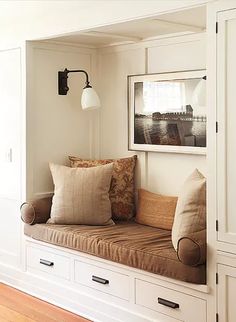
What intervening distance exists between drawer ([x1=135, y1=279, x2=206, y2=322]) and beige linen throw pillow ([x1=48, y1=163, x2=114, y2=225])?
0.83 metres

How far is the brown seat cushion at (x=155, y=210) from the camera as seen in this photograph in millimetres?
4180

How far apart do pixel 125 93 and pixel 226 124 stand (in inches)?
70.8

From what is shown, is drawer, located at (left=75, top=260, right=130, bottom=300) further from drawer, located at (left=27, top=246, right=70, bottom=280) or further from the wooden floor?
the wooden floor

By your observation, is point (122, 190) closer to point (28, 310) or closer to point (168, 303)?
point (28, 310)

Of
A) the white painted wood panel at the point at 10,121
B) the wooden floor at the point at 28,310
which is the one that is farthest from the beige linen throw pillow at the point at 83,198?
the wooden floor at the point at 28,310

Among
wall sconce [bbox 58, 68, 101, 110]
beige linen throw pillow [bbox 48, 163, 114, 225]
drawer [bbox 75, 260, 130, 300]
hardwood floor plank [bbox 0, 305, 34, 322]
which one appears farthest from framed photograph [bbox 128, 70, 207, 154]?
hardwood floor plank [bbox 0, 305, 34, 322]

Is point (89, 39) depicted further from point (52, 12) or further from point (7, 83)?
point (7, 83)

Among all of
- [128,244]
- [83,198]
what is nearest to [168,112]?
[83,198]

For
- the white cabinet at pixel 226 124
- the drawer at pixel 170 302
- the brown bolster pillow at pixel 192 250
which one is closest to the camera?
the white cabinet at pixel 226 124

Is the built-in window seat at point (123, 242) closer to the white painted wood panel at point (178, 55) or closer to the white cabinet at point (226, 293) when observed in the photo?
the white cabinet at point (226, 293)

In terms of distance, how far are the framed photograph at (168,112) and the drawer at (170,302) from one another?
1147mm

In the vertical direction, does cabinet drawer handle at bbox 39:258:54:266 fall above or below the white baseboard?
above

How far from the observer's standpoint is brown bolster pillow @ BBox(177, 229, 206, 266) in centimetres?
315

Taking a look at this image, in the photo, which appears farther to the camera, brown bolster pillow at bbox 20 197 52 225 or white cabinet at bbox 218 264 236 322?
brown bolster pillow at bbox 20 197 52 225
